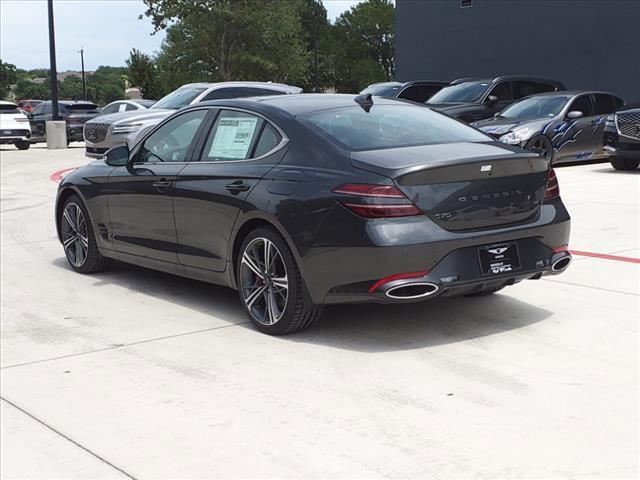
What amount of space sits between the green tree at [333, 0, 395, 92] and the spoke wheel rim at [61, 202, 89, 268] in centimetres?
9786

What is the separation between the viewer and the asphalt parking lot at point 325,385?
4.08m

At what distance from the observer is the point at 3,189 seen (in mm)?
16500

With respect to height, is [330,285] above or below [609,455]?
above

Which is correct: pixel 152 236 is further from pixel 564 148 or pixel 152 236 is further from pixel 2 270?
pixel 564 148

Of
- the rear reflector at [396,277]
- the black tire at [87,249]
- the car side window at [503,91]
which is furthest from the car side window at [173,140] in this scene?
the car side window at [503,91]

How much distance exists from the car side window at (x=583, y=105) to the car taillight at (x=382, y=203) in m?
13.4

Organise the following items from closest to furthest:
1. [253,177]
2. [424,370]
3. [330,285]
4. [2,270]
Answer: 1. [424,370]
2. [330,285]
3. [253,177]
4. [2,270]

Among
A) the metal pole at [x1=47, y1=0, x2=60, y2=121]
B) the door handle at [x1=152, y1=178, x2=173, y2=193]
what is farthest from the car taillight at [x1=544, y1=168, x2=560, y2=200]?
the metal pole at [x1=47, y1=0, x2=60, y2=121]

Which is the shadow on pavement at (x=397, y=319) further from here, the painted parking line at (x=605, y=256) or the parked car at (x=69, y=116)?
the parked car at (x=69, y=116)

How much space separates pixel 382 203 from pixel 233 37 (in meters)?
66.5

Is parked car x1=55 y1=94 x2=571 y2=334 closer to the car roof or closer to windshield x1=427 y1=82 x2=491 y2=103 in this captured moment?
the car roof

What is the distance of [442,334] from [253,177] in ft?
5.37

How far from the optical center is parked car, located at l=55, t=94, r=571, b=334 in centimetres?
552

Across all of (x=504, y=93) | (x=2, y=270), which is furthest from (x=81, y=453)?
(x=504, y=93)
